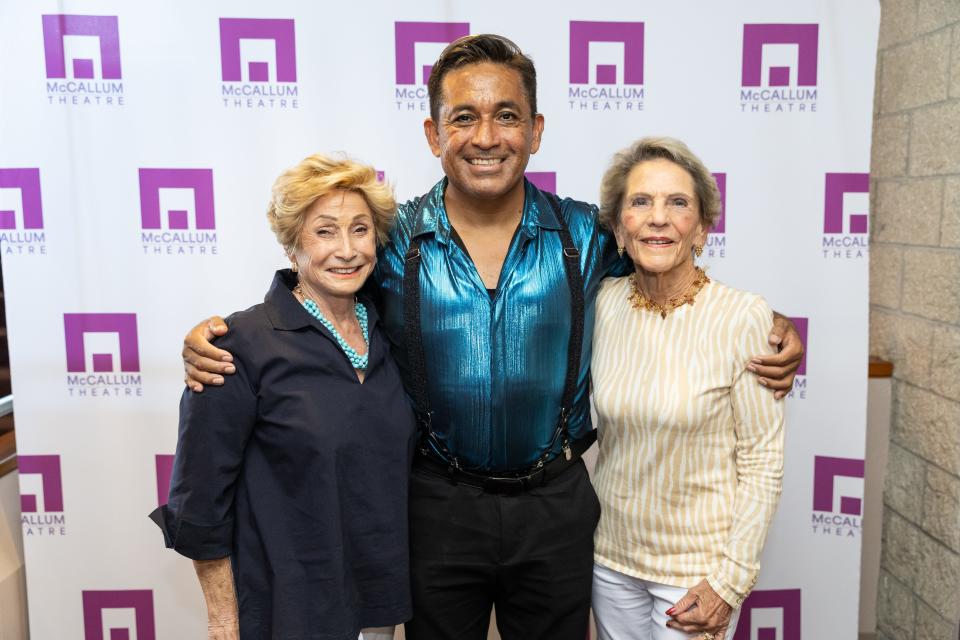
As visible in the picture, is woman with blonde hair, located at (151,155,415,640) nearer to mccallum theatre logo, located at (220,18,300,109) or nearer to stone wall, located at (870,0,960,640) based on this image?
mccallum theatre logo, located at (220,18,300,109)

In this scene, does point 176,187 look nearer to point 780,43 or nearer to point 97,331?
point 97,331

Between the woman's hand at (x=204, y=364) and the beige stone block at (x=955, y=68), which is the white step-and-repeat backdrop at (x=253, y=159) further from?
the woman's hand at (x=204, y=364)

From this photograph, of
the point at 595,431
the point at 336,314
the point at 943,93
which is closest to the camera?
the point at 336,314

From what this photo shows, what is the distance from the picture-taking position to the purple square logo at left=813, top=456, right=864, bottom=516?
250 cm

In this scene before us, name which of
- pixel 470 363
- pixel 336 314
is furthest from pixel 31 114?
pixel 470 363

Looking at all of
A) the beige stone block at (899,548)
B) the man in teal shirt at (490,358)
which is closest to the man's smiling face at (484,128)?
the man in teal shirt at (490,358)

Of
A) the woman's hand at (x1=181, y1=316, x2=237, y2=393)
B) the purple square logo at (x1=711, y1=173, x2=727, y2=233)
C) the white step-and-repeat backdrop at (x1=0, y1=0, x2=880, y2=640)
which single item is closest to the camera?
the woman's hand at (x1=181, y1=316, x2=237, y2=393)

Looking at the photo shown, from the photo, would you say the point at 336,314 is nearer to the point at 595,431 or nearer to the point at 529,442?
the point at 529,442

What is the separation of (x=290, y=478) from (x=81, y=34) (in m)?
1.67

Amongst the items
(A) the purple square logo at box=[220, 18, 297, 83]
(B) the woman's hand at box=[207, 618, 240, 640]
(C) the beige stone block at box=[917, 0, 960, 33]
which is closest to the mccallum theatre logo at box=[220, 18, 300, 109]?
(A) the purple square logo at box=[220, 18, 297, 83]

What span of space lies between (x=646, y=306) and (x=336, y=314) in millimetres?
664

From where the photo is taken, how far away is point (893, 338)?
2.61 meters

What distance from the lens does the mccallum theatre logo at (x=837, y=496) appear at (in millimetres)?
2508

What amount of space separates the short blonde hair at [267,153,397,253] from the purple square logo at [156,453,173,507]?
1279 millimetres
